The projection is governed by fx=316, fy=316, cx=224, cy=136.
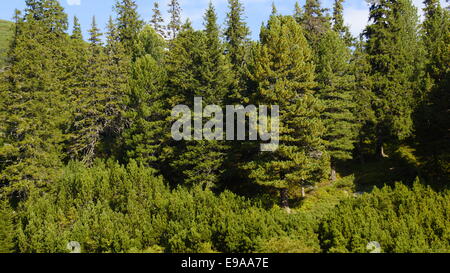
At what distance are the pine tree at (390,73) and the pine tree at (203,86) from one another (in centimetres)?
1429

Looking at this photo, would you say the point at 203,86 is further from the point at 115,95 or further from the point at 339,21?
the point at 339,21

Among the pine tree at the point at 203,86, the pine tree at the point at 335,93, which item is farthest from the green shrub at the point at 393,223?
the pine tree at the point at 203,86

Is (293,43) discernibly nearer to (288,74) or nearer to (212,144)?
(288,74)

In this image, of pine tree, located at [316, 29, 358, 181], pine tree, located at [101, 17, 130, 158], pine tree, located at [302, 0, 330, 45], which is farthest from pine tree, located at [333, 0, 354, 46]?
pine tree, located at [101, 17, 130, 158]

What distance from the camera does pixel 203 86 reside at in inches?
1040

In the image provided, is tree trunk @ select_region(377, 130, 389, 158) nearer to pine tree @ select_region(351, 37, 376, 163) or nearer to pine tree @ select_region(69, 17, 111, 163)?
pine tree @ select_region(351, 37, 376, 163)

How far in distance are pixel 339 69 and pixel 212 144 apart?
13136 mm

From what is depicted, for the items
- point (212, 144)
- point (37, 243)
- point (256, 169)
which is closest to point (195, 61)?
point (212, 144)

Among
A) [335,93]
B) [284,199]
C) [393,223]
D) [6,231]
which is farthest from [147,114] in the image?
[393,223]

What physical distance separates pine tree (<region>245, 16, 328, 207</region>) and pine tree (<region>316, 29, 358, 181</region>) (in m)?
3.95

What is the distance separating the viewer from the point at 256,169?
22875 millimetres

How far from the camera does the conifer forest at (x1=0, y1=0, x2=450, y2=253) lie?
17.9 metres

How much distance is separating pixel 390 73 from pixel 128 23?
35.5m
